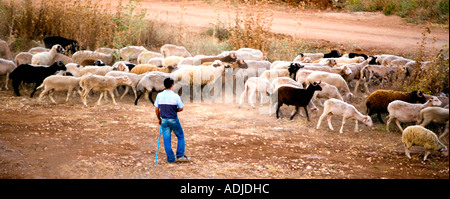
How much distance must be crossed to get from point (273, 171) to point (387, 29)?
1638cm

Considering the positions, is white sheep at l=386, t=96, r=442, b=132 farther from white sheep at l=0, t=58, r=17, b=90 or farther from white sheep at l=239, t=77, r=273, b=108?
white sheep at l=0, t=58, r=17, b=90

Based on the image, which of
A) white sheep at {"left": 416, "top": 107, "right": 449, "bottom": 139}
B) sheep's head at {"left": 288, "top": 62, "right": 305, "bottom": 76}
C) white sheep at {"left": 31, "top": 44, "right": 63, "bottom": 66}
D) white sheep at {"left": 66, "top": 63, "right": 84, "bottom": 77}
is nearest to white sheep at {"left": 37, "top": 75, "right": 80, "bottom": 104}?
white sheep at {"left": 66, "top": 63, "right": 84, "bottom": 77}

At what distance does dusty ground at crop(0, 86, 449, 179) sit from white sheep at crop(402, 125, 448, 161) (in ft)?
0.75

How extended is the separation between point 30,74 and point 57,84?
99cm

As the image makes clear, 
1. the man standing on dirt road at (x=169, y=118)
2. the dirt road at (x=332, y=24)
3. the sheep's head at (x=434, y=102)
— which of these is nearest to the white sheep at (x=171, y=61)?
the dirt road at (x=332, y=24)

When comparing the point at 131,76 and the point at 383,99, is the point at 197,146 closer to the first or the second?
the point at 131,76

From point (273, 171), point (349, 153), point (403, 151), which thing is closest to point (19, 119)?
point (273, 171)

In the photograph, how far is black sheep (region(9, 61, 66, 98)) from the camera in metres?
10.6

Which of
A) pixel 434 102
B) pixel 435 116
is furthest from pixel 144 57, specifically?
pixel 435 116

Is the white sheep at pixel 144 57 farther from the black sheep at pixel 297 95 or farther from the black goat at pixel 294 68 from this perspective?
the black sheep at pixel 297 95

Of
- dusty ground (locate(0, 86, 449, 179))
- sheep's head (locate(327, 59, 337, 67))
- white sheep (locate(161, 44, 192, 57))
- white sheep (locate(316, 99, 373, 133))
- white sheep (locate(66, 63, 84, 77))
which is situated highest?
white sheep (locate(161, 44, 192, 57))

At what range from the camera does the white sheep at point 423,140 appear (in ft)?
24.7

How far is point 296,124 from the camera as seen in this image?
965 centimetres

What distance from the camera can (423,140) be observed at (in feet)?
24.8
